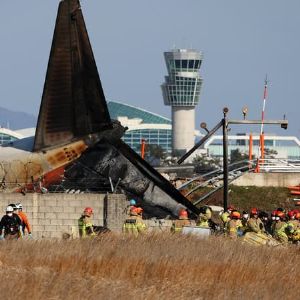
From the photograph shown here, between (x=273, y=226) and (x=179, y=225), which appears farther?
(x=273, y=226)

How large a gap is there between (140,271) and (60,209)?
1260cm

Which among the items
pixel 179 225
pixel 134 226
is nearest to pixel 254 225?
pixel 179 225

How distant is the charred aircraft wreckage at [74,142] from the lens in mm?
40156

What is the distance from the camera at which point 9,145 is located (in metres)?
41.1

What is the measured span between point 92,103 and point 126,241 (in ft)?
40.5

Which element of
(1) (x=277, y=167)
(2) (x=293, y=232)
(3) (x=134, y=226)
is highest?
(1) (x=277, y=167)

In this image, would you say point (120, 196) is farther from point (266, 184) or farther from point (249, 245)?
point (266, 184)

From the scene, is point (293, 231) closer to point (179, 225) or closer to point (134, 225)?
point (179, 225)

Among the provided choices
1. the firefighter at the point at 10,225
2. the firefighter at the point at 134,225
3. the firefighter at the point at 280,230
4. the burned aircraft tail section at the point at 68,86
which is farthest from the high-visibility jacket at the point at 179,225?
the burned aircraft tail section at the point at 68,86

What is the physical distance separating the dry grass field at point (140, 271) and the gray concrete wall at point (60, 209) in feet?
25.0

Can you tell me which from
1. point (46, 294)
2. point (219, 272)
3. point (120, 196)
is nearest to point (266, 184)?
point (120, 196)

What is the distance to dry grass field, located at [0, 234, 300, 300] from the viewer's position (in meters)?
22.0

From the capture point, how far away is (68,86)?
132 ft

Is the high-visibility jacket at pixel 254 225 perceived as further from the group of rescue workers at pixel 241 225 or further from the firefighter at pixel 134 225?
the firefighter at pixel 134 225
